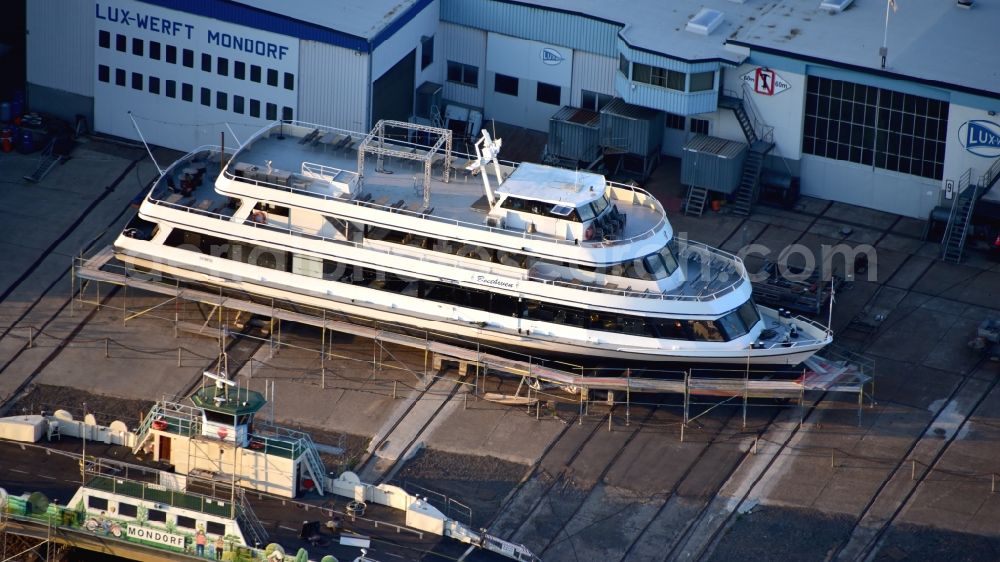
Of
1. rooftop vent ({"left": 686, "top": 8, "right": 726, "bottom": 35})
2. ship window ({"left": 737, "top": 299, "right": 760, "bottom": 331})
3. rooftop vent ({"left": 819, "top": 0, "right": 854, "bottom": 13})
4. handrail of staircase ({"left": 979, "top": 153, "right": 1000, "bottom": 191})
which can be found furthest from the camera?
rooftop vent ({"left": 819, "top": 0, "right": 854, "bottom": 13})

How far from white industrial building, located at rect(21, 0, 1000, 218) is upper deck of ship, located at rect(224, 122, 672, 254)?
629 centimetres

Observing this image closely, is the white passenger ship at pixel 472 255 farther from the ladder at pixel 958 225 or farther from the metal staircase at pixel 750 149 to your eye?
the ladder at pixel 958 225

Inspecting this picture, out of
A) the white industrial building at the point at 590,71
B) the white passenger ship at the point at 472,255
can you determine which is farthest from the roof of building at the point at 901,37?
the white passenger ship at the point at 472,255

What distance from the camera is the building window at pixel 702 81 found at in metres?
84.6

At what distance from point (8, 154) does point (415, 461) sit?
25821 millimetres

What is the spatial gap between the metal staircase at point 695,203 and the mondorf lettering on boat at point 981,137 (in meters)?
9.77

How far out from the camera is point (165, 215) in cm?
7662

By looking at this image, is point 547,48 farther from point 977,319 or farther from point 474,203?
point 977,319

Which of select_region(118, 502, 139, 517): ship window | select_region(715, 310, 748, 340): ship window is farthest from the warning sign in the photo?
select_region(118, 502, 139, 517): ship window

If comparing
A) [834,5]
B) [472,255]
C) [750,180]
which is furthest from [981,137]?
[472,255]

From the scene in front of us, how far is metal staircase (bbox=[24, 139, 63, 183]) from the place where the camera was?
280 ft

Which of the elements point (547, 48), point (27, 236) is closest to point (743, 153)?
point (547, 48)

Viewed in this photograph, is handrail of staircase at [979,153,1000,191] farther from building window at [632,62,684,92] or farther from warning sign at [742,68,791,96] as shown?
building window at [632,62,684,92]

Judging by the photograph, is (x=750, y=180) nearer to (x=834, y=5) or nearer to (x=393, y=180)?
(x=834, y=5)
